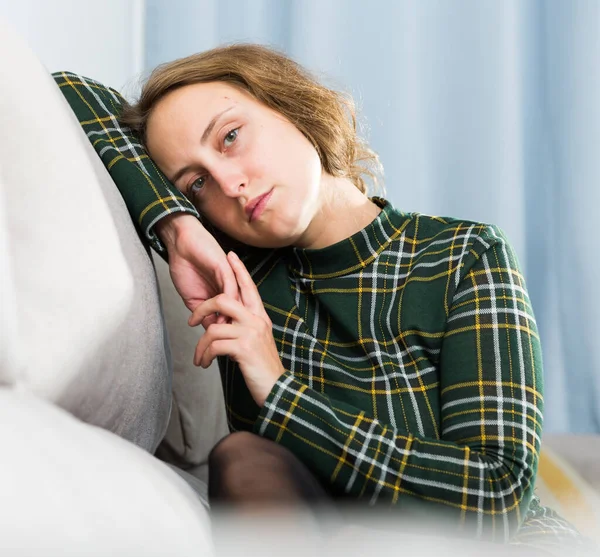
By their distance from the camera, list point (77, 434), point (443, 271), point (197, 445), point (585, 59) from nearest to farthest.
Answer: point (77, 434) < point (443, 271) < point (197, 445) < point (585, 59)

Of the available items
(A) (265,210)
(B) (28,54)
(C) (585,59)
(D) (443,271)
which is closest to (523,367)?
(D) (443,271)

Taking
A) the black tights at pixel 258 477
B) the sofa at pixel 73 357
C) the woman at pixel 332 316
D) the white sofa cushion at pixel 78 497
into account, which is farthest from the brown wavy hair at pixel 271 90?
the white sofa cushion at pixel 78 497

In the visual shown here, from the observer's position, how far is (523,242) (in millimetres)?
2051

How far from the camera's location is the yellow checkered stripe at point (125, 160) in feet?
3.17

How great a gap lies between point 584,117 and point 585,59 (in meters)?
0.16

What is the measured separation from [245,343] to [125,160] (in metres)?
0.34

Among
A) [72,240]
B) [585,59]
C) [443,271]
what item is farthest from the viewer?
[585,59]

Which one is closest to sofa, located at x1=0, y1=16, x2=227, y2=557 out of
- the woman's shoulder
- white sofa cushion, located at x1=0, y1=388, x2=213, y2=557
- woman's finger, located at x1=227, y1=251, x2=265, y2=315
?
white sofa cushion, located at x1=0, y1=388, x2=213, y2=557

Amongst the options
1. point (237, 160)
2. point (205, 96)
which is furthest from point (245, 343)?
point (205, 96)

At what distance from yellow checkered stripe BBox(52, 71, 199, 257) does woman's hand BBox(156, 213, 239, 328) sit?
19 millimetres

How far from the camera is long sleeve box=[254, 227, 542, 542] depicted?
2.52 ft

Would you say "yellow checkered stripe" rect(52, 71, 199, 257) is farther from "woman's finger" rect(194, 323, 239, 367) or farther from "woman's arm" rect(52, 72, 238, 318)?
"woman's finger" rect(194, 323, 239, 367)

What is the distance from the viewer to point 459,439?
84 centimetres

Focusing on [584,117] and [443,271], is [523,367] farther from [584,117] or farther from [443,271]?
[584,117]
